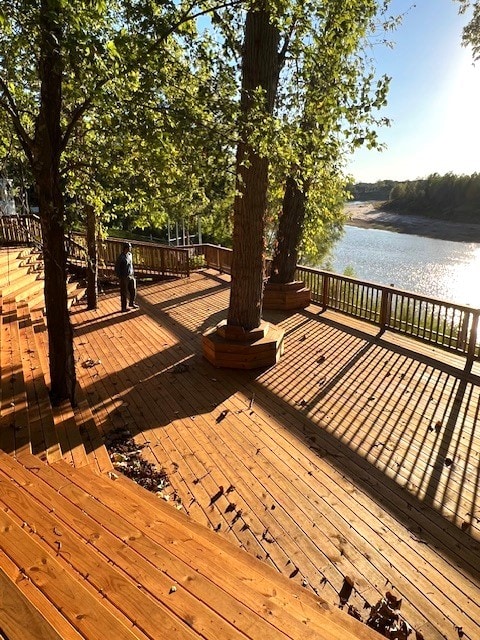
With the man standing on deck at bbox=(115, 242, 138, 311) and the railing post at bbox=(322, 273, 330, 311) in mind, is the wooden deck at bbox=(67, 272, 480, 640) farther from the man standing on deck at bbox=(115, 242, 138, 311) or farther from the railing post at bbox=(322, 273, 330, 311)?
the railing post at bbox=(322, 273, 330, 311)

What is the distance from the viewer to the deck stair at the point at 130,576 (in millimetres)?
1394

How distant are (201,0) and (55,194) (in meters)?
2.42

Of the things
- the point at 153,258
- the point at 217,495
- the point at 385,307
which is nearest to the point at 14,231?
the point at 153,258

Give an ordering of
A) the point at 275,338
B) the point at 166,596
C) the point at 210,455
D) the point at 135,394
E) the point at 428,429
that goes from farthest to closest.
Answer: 1. the point at 275,338
2. the point at 135,394
3. the point at 428,429
4. the point at 210,455
5. the point at 166,596

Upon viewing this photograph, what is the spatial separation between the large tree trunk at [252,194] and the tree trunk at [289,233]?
133 inches

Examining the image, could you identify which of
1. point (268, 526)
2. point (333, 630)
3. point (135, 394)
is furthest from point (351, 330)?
point (333, 630)

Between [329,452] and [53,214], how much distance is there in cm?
382

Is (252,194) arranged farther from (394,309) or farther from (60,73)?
(394,309)

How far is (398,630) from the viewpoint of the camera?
2.39 metres

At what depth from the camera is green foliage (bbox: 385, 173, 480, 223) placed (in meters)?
37.0

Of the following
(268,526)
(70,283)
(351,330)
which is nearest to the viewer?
(268,526)

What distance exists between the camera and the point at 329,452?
4219mm

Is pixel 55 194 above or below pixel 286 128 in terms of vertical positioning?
below

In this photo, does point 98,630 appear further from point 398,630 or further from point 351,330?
point 351,330
